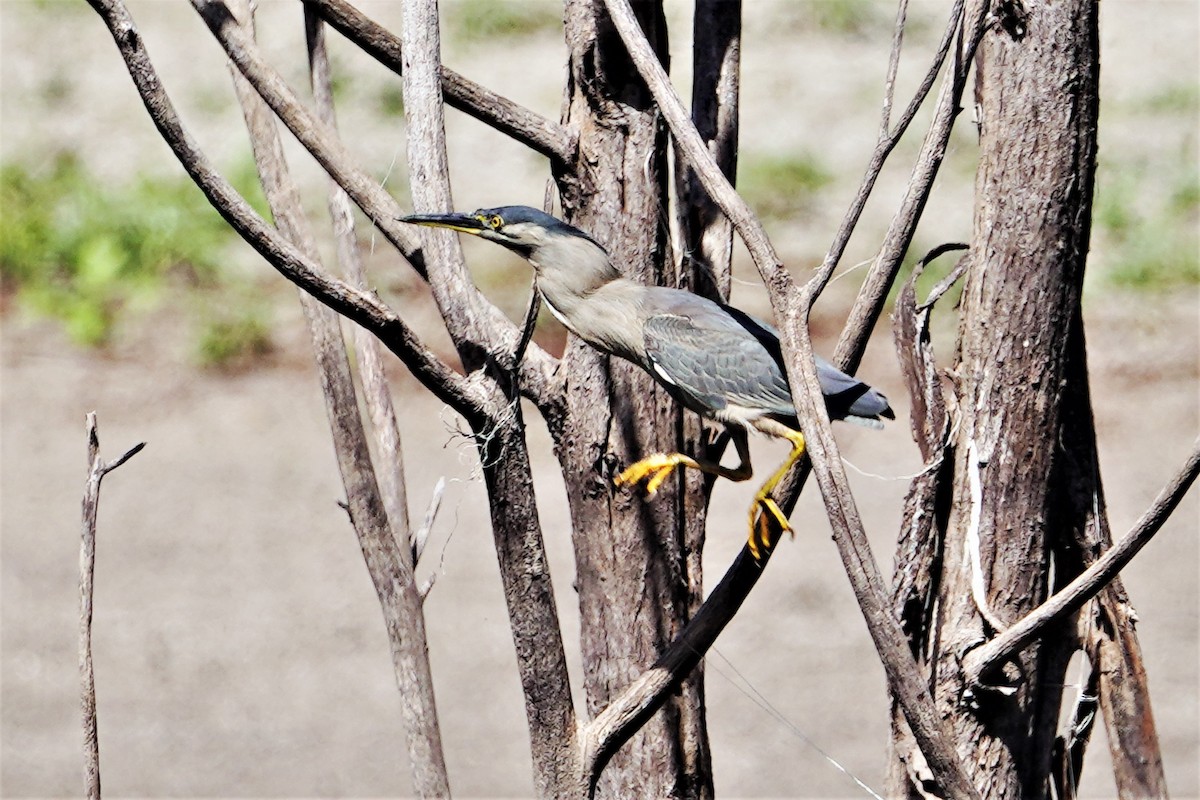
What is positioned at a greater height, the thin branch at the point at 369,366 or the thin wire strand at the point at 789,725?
the thin branch at the point at 369,366

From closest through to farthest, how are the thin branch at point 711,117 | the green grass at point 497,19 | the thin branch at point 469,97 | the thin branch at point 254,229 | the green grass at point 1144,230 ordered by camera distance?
the thin branch at point 254,229 < the thin branch at point 469,97 < the thin branch at point 711,117 < the green grass at point 1144,230 < the green grass at point 497,19

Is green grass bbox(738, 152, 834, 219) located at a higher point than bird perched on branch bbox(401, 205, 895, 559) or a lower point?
higher

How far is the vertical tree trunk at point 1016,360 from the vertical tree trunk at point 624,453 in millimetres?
448

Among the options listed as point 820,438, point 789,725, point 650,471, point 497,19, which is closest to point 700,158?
point 820,438

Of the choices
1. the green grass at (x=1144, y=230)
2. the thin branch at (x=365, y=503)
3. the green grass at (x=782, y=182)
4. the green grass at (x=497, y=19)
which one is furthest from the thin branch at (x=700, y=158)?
the green grass at (x=497, y=19)

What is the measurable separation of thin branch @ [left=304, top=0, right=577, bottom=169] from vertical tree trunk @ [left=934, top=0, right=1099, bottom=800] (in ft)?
2.16

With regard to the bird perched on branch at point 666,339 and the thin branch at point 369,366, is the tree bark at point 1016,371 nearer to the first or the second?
the bird perched on branch at point 666,339

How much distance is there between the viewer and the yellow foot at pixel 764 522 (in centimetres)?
218

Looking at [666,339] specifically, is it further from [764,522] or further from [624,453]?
[764,522]

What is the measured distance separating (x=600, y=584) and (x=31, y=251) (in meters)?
5.32

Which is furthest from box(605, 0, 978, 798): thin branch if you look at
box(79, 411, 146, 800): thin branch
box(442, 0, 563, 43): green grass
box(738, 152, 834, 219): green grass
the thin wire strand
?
box(442, 0, 563, 43): green grass

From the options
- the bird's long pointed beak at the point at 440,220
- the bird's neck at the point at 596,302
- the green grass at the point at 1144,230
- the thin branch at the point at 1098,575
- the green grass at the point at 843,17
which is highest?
the green grass at the point at 843,17

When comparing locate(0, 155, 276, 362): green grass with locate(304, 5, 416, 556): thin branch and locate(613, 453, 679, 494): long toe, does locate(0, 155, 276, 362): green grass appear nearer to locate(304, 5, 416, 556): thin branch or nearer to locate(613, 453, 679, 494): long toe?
locate(304, 5, 416, 556): thin branch

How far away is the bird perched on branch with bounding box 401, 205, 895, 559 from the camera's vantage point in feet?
7.32
